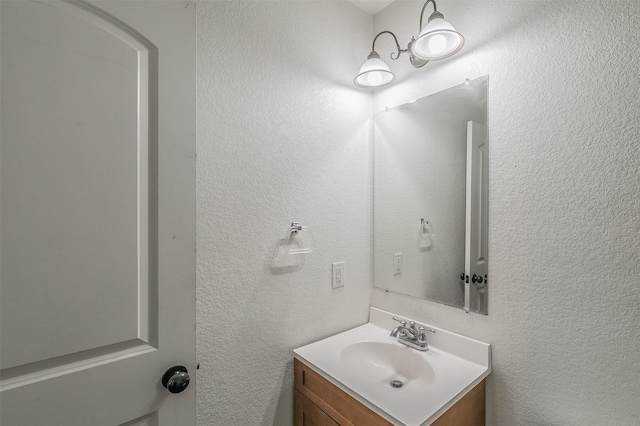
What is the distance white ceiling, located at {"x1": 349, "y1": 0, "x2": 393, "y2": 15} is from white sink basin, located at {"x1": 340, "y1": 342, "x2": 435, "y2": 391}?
172cm

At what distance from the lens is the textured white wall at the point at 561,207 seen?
88 cm

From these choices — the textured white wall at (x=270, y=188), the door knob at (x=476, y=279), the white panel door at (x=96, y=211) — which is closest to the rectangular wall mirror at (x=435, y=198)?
the door knob at (x=476, y=279)

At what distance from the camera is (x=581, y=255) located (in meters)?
0.96

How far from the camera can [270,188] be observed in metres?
1.24

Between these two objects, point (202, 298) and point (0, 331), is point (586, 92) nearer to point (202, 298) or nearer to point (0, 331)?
point (202, 298)

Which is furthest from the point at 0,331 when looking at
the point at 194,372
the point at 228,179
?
the point at 228,179

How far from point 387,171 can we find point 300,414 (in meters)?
1.22

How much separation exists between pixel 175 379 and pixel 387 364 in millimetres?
930

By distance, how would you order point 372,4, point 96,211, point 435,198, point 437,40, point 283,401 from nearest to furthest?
point 96,211, point 437,40, point 283,401, point 435,198, point 372,4

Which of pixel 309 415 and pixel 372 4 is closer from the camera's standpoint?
pixel 309 415

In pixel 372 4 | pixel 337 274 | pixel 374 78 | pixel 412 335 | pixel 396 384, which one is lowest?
pixel 396 384

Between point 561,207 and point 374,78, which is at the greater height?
point 374,78

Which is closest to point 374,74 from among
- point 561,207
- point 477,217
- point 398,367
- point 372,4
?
point 372,4

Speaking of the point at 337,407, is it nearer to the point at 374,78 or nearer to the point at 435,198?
the point at 435,198
